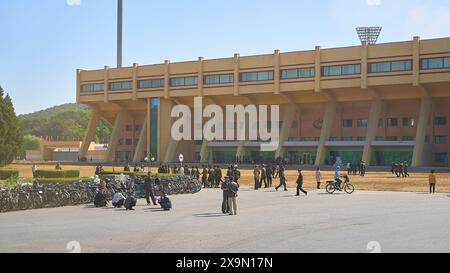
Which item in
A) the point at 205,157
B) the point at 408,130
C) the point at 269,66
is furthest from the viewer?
the point at 205,157

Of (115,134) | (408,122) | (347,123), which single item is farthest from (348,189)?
(115,134)

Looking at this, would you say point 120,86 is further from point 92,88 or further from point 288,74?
point 288,74

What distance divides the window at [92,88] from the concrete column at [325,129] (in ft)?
131

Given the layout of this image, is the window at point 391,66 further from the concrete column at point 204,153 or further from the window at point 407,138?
the concrete column at point 204,153

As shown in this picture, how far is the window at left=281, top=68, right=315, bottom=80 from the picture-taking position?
253ft

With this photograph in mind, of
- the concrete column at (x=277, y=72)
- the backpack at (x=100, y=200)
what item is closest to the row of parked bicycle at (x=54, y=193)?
the backpack at (x=100, y=200)

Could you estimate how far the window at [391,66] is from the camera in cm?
6981

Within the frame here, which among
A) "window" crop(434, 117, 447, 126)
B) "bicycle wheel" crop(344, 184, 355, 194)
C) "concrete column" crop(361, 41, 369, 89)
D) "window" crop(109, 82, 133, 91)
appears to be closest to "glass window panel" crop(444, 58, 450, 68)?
"window" crop(434, 117, 447, 126)

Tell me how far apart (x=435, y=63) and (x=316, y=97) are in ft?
58.9

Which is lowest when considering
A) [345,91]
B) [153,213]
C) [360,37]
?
[153,213]
